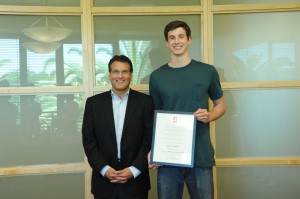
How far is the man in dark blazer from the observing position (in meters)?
2.00

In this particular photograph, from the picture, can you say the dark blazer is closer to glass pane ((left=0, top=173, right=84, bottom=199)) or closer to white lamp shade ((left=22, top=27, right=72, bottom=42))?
glass pane ((left=0, top=173, right=84, bottom=199))

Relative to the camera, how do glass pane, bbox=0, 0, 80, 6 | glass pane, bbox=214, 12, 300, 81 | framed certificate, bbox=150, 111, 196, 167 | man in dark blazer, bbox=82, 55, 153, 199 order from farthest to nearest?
glass pane, bbox=214, 12, 300, 81, glass pane, bbox=0, 0, 80, 6, man in dark blazer, bbox=82, 55, 153, 199, framed certificate, bbox=150, 111, 196, 167

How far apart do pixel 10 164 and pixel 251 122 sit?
86.9 inches

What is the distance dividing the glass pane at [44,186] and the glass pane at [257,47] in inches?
66.8

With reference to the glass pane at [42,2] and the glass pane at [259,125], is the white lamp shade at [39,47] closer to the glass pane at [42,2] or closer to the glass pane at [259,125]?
the glass pane at [42,2]

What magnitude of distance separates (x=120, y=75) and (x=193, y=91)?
1.69ft

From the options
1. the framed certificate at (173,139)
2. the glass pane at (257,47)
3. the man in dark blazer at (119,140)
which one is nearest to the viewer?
the framed certificate at (173,139)

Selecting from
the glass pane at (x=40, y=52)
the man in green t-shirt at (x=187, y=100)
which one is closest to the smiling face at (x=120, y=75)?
the man in green t-shirt at (x=187, y=100)

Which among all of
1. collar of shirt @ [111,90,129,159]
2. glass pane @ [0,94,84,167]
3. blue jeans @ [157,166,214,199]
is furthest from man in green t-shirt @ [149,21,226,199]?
glass pane @ [0,94,84,167]

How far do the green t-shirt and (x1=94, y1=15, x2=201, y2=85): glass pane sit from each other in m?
0.76

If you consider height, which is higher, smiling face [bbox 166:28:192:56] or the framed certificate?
smiling face [bbox 166:28:192:56]

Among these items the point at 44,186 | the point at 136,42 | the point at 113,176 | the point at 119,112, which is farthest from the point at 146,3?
the point at 44,186

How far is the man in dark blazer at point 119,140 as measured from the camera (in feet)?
6.57

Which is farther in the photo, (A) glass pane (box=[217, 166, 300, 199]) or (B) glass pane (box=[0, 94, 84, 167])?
(A) glass pane (box=[217, 166, 300, 199])
